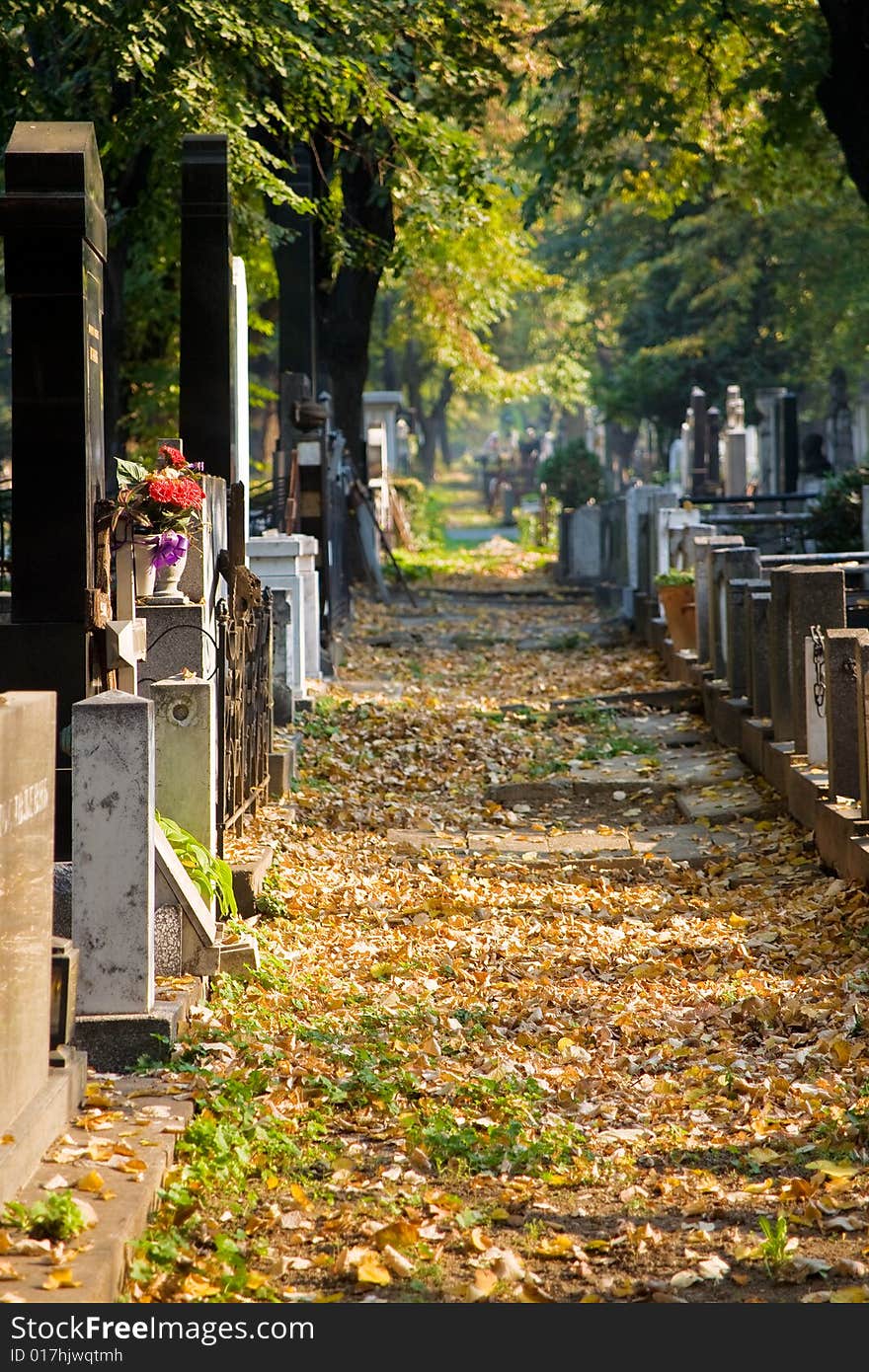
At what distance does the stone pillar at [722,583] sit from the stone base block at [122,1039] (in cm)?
Answer: 817

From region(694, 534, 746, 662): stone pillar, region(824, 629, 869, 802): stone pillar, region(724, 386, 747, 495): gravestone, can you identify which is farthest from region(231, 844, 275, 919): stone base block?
region(724, 386, 747, 495): gravestone

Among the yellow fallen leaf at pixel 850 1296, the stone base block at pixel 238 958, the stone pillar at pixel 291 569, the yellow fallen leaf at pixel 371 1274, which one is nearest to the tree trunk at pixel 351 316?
the stone pillar at pixel 291 569

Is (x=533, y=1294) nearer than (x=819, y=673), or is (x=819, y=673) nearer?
(x=533, y=1294)

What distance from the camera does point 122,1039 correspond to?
19.0 feet

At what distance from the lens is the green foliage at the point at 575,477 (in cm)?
3647

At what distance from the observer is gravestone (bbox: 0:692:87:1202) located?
4.53 metres

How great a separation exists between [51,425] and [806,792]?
179 inches

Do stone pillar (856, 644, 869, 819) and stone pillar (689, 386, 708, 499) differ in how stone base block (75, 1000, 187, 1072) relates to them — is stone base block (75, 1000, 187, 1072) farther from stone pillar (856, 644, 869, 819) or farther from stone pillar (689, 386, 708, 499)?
stone pillar (689, 386, 708, 499)

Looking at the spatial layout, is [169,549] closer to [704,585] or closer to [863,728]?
[863,728]

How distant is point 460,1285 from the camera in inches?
176

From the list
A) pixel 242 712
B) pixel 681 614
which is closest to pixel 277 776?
pixel 242 712

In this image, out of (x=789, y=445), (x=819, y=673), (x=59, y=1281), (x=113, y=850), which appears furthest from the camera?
(x=789, y=445)

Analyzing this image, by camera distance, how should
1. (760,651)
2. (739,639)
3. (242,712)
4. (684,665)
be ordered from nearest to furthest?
1. (242,712)
2. (760,651)
3. (739,639)
4. (684,665)

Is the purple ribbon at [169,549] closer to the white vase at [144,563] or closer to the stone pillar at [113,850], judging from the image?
the white vase at [144,563]
